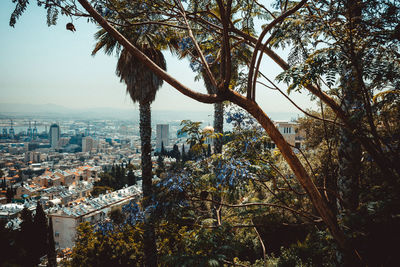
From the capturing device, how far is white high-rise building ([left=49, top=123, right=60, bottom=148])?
105 meters

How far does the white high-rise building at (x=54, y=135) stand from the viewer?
4122 inches

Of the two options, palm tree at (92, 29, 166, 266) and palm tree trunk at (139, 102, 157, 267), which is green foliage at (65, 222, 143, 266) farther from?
palm tree at (92, 29, 166, 266)

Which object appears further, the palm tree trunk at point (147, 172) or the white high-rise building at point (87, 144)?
the white high-rise building at point (87, 144)

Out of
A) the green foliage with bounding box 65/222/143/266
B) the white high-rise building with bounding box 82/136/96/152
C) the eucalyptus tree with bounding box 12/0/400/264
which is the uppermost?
the eucalyptus tree with bounding box 12/0/400/264

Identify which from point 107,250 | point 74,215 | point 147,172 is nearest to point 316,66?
point 147,172

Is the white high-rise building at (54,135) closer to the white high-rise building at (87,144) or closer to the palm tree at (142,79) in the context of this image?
the white high-rise building at (87,144)

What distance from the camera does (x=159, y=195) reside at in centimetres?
229

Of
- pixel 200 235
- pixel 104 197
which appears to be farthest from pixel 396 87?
pixel 104 197

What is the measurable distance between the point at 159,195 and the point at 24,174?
71148 millimetres

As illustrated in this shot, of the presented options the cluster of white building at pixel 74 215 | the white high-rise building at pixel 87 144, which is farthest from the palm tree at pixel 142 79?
the white high-rise building at pixel 87 144

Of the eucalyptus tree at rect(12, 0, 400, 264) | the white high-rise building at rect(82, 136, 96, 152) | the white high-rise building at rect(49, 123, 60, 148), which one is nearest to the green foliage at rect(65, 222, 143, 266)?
the eucalyptus tree at rect(12, 0, 400, 264)

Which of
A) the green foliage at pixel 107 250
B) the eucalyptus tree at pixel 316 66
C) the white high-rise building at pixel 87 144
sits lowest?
the white high-rise building at pixel 87 144

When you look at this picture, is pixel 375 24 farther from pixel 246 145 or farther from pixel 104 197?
pixel 104 197

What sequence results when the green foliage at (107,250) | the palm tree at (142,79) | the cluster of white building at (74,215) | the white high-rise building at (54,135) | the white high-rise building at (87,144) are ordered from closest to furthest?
the green foliage at (107,250) < the palm tree at (142,79) < the cluster of white building at (74,215) < the white high-rise building at (87,144) < the white high-rise building at (54,135)
